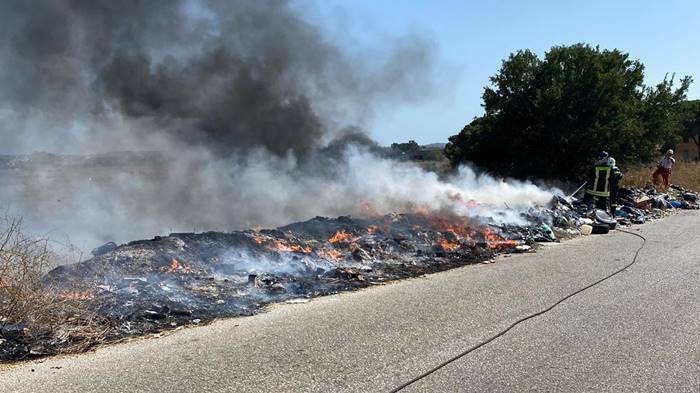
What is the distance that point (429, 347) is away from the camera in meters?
4.09

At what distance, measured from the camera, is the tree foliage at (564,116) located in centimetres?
1933

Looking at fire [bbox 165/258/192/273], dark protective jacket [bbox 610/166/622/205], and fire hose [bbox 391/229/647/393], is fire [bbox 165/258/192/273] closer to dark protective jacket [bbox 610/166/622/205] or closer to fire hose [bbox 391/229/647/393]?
fire hose [bbox 391/229/647/393]

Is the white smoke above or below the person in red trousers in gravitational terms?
below

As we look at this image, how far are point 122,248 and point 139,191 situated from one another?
8352 millimetres

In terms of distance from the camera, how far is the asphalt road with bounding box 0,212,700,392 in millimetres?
3455

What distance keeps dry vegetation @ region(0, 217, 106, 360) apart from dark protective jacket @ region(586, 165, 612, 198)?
1218 cm

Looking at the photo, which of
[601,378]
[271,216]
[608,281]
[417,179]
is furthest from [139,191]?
[601,378]

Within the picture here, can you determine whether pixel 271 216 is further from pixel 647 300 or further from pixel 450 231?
pixel 647 300

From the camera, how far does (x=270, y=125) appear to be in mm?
14383

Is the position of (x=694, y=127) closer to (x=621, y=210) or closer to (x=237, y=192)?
(x=621, y=210)

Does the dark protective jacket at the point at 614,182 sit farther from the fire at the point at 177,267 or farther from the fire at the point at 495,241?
the fire at the point at 177,267

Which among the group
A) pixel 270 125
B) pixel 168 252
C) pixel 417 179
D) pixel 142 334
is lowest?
pixel 142 334

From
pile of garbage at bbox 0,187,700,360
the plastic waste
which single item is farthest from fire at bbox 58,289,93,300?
the plastic waste

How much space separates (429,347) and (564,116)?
716 inches
